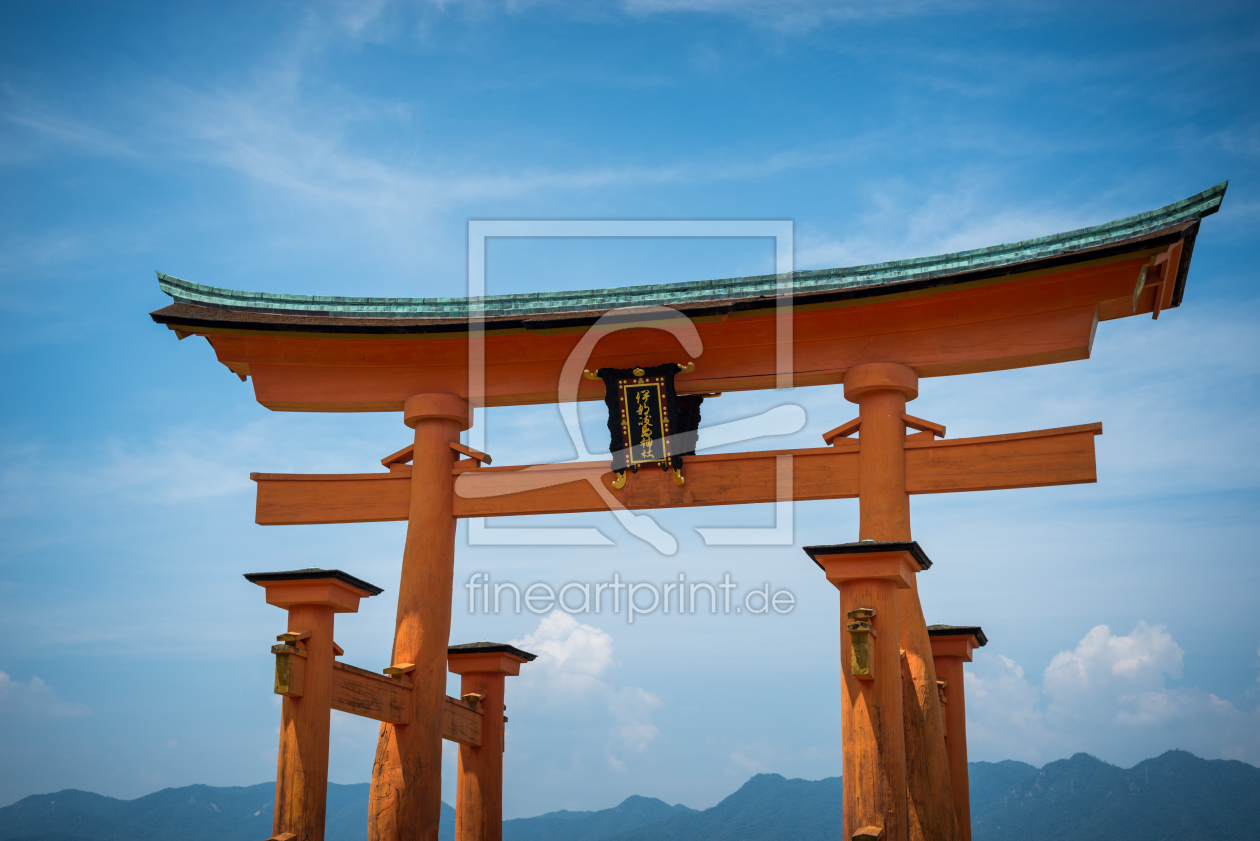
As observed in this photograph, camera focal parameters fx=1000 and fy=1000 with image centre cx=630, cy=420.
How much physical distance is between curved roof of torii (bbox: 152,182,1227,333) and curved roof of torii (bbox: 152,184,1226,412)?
0.05ft

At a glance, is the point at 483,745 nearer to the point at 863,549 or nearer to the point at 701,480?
the point at 701,480

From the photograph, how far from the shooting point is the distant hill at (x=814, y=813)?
37.0 metres

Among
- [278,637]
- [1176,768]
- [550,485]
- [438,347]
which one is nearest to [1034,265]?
[550,485]

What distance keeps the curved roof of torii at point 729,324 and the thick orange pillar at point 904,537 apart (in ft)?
1.02

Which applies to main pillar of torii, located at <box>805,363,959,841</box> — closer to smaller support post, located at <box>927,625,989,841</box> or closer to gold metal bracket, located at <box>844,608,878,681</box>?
gold metal bracket, located at <box>844,608,878,681</box>

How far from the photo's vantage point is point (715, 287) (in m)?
9.68

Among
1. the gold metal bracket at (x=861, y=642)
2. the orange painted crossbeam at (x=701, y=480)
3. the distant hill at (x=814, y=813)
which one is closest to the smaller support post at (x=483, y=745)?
the orange painted crossbeam at (x=701, y=480)

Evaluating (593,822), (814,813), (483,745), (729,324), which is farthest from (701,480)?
(593,822)

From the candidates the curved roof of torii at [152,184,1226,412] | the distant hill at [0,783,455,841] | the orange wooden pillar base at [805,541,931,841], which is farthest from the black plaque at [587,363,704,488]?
the distant hill at [0,783,455,841]

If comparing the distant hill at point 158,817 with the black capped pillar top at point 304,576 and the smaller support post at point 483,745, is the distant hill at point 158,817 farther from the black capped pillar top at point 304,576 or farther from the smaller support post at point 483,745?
the black capped pillar top at point 304,576

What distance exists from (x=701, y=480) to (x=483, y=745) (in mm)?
3788

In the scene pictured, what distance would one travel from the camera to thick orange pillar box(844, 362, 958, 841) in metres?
8.15

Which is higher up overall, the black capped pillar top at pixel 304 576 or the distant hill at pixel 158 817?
the black capped pillar top at pixel 304 576

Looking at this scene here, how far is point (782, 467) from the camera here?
9.45 metres
